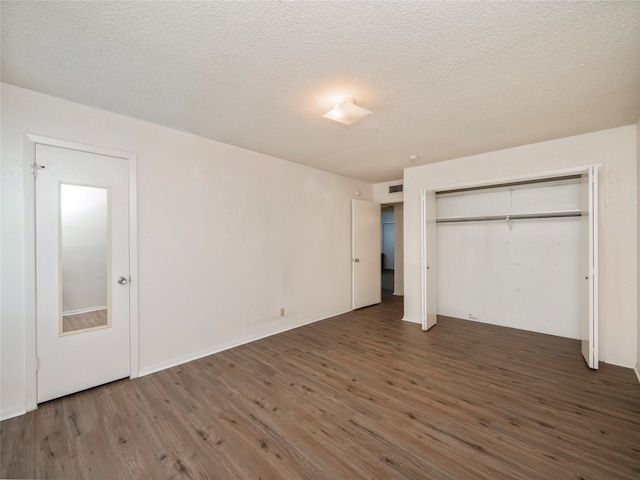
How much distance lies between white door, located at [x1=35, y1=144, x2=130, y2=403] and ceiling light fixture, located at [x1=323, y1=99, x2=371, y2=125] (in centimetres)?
220

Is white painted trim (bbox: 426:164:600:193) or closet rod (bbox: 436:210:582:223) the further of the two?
closet rod (bbox: 436:210:582:223)

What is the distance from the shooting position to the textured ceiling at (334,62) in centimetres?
145

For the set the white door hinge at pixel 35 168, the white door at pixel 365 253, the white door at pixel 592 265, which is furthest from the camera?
the white door at pixel 365 253

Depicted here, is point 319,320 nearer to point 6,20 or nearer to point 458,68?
point 458,68

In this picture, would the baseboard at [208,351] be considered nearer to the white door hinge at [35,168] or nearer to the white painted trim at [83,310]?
the white painted trim at [83,310]

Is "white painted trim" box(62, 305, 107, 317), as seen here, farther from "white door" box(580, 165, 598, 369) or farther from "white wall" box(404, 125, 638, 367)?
"white wall" box(404, 125, 638, 367)

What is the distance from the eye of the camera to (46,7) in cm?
143

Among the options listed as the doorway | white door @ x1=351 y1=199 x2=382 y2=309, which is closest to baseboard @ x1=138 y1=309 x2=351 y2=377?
white door @ x1=351 y1=199 x2=382 y2=309

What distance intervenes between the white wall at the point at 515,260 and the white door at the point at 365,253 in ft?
4.25

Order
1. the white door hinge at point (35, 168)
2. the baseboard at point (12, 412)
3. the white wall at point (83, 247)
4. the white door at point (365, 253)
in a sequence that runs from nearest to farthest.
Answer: the baseboard at point (12, 412)
the white door hinge at point (35, 168)
the white wall at point (83, 247)
the white door at point (365, 253)

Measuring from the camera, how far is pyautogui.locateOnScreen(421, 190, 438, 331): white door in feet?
13.1

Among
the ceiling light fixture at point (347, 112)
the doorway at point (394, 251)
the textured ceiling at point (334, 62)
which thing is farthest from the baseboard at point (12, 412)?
the doorway at point (394, 251)

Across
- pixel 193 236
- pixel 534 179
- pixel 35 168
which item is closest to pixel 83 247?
pixel 35 168

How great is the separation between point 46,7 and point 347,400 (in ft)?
11.0
